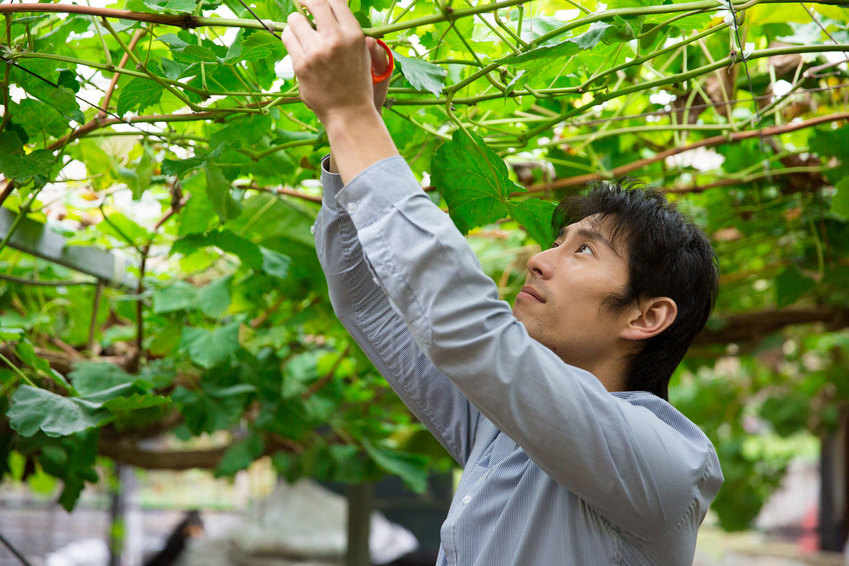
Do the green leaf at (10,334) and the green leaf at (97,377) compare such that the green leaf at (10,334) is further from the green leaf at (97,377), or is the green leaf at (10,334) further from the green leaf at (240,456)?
the green leaf at (240,456)

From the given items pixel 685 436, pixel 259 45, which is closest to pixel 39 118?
pixel 259 45

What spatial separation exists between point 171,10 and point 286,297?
3.20 ft

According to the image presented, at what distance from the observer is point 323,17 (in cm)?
67

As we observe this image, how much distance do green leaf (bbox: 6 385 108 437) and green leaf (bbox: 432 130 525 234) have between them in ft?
1.76

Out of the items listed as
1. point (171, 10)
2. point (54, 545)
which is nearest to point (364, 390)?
point (171, 10)

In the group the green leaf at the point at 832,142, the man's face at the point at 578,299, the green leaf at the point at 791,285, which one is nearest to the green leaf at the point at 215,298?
the man's face at the point at 578,299

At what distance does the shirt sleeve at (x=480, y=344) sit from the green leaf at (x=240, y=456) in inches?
56.1

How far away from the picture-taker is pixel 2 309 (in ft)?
5.54

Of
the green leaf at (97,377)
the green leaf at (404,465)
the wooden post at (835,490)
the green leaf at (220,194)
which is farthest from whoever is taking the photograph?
the wooden post at (835,490)

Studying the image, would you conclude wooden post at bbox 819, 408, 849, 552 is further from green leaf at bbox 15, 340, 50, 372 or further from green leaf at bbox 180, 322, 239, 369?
green leaf at bbox 15, 340, 50, 372

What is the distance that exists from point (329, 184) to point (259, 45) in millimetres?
146

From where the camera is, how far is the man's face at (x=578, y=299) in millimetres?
922

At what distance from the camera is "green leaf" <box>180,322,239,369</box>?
4.76ft

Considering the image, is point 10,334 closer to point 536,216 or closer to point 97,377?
point 97,377
